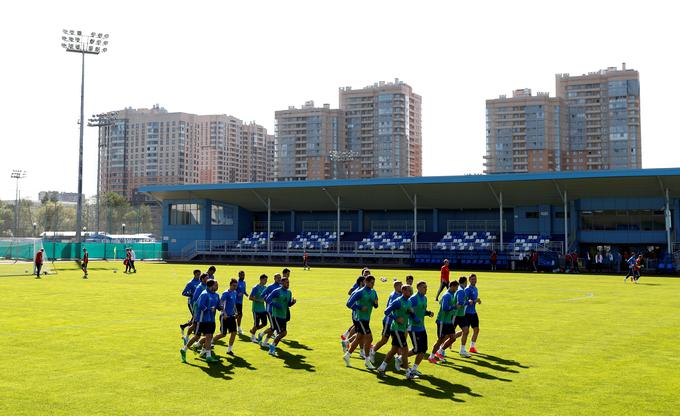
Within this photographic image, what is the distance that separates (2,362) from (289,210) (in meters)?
61.7

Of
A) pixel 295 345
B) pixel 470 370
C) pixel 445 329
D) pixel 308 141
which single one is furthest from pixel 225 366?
pixel 308 141

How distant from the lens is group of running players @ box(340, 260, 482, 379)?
11.7 m

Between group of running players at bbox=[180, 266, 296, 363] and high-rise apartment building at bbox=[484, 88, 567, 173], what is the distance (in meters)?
152

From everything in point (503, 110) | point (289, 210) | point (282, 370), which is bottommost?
point (282, 370)

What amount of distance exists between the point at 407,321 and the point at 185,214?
65839 mm

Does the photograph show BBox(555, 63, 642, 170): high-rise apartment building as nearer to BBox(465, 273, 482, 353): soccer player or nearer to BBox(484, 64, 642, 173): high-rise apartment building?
BBox(484, 64, 642, 173): high-rise apartment building

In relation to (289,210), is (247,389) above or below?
below

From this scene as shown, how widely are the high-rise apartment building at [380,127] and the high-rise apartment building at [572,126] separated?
23.3 meters

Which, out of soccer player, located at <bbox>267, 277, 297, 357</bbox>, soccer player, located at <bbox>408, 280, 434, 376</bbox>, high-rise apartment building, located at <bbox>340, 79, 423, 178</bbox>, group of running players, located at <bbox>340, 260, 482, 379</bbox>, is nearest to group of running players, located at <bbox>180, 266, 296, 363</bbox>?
soccer player, located at <bbox>267, 277, 297, 357</bbox>

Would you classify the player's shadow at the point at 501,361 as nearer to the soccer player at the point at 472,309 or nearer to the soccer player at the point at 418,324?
the soccer player at the point at 472,309

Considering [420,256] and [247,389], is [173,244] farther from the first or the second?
[247,389]

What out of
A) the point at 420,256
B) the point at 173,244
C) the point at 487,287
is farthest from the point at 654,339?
the point at 173,244

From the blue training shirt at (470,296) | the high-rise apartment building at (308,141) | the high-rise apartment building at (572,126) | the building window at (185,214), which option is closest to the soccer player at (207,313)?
the blue training shirt at (470,296)

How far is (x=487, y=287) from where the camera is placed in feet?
111
